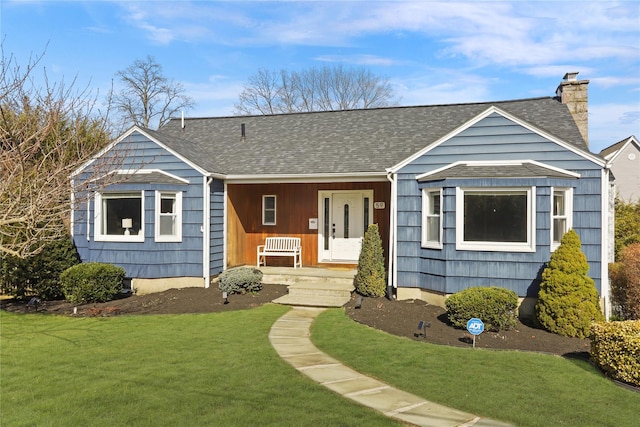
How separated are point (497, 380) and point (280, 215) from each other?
996 centimetres

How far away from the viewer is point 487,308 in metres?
8.28

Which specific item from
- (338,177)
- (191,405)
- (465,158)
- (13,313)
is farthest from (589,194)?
(13,313)

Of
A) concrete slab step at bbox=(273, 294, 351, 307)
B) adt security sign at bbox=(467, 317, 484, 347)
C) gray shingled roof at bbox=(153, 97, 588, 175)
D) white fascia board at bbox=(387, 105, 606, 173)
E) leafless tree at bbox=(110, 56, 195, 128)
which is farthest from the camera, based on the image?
leafless tree at bbox=(110, 56, 195, 128)

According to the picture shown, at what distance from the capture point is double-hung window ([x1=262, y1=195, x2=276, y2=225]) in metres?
15.0

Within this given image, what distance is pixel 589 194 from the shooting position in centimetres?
955

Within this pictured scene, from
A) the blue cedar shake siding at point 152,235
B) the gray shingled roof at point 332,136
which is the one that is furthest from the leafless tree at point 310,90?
the blue cedar shake siding at point 152,235

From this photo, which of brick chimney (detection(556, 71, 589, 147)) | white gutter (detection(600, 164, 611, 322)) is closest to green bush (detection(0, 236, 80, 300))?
white gutter (detection(600, 164, 611, 322))

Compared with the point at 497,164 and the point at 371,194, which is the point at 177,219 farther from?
the point at 497,164

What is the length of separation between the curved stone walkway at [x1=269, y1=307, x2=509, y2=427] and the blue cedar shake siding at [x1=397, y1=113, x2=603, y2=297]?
3.75 m

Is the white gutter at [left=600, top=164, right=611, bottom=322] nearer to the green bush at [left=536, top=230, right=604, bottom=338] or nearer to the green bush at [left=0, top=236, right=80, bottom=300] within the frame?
the green bush at [left=536, top=230, right=604, bottom=338]

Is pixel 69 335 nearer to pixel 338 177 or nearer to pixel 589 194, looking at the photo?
pixel 338 177

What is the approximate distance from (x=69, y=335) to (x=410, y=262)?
24.1ft

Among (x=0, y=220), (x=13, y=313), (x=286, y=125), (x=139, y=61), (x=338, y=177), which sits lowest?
(x=13, y=313)

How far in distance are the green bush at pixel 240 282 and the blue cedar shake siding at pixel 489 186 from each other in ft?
12.2
